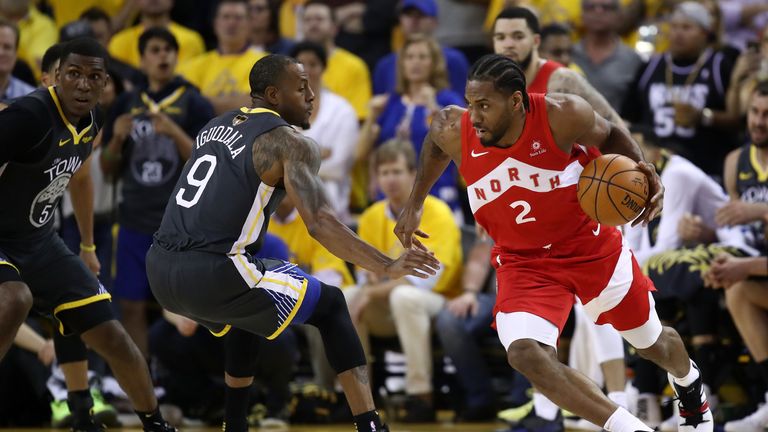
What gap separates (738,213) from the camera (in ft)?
26.1

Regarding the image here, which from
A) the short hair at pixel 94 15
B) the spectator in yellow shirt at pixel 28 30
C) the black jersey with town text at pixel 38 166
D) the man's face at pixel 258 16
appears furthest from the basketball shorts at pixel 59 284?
the spectator in yellow shirt at pixel 28 30

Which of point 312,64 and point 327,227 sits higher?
point 312,64

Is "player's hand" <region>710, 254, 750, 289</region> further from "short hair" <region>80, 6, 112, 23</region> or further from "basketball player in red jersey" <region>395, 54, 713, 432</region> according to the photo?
"short hair" <region>80, 6, 112, 23</region>

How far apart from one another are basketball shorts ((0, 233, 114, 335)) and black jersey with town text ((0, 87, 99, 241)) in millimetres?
85

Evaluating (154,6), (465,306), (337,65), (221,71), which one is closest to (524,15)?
(465,306)

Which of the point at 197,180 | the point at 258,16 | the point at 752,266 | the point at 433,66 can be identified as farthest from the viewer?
the point at 258,16

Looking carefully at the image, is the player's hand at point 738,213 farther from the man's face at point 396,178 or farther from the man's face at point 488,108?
the man's face at point 488,108

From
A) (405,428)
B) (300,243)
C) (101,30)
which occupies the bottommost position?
(405,428)

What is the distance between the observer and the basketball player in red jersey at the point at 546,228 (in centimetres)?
570

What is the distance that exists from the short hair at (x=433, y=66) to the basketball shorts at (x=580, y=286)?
4.00m

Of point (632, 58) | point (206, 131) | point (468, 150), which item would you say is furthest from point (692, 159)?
point (206, 131)

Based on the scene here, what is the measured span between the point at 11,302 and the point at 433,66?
15.6 ft

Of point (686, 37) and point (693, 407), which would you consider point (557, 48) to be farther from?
point (693, 407)

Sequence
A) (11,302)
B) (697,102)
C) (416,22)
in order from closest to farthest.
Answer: (11,302), (697,102), (416,22)
